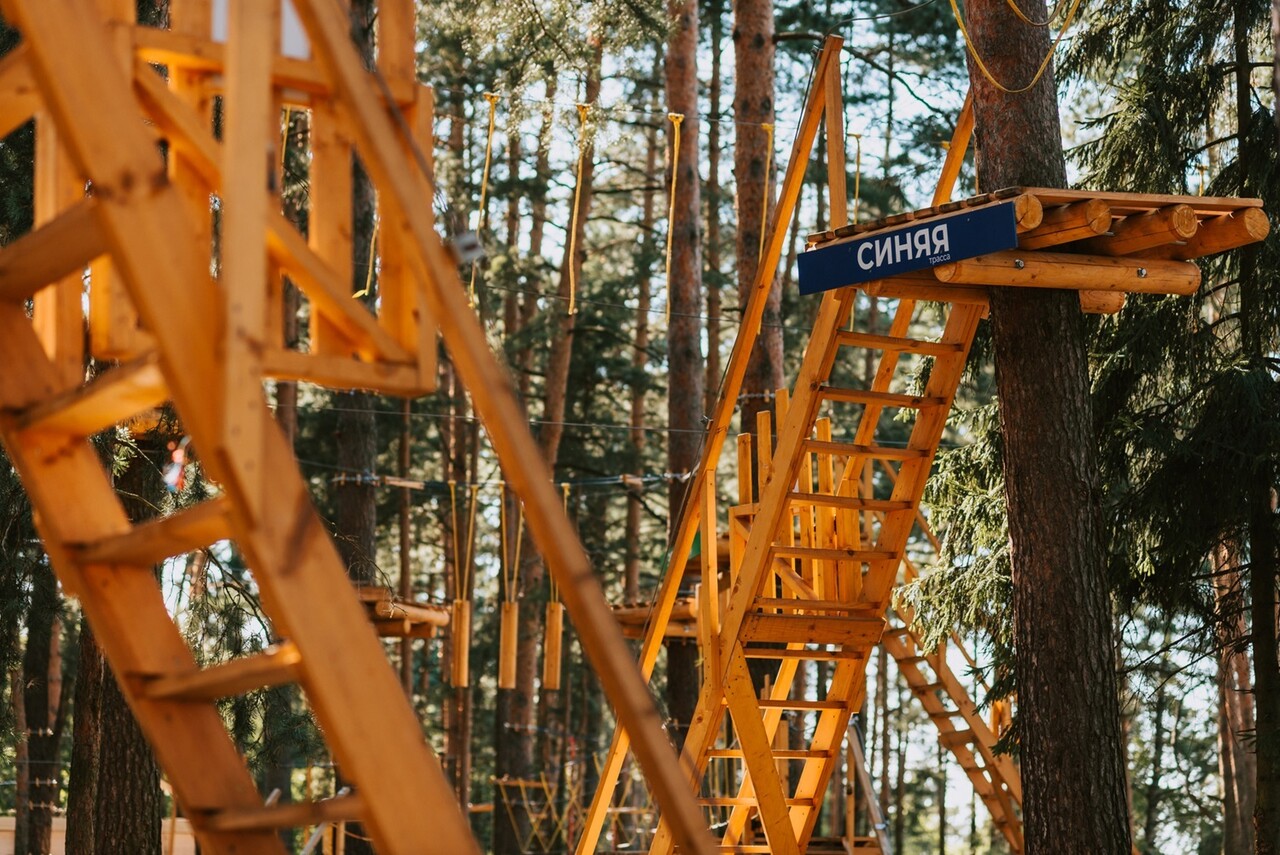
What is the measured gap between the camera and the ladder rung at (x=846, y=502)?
7.69 m

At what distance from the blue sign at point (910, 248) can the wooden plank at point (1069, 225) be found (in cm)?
31

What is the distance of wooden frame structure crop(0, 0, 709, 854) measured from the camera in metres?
2.80

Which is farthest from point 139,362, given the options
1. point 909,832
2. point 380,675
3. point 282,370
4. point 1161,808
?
point 909,832

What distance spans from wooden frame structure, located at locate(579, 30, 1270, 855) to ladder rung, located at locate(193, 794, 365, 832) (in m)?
3.98

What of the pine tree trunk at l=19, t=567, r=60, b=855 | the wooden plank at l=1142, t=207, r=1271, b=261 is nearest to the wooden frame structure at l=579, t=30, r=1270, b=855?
the wooden plank at l=1142, t=207, r=1271, b=261

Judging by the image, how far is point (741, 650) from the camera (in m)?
8.10

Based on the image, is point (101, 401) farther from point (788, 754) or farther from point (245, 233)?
point (788, 754)

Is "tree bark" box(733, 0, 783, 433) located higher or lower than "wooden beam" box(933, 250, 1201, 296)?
higher

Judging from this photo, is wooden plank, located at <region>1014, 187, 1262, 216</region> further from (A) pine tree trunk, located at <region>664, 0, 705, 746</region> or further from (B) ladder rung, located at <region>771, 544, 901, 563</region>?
(A) pine tree trunk, located at <region>664, 0, 705, 746</region>

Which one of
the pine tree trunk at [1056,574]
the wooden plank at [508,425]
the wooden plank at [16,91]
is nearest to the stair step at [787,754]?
the pine tree trunk at [1056,574]

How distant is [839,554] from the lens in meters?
8.05

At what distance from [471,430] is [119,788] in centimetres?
1727

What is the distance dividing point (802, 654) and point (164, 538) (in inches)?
223

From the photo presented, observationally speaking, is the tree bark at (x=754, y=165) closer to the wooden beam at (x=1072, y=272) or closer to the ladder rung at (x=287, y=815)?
the wooden beam at (x=1072, y=272)
